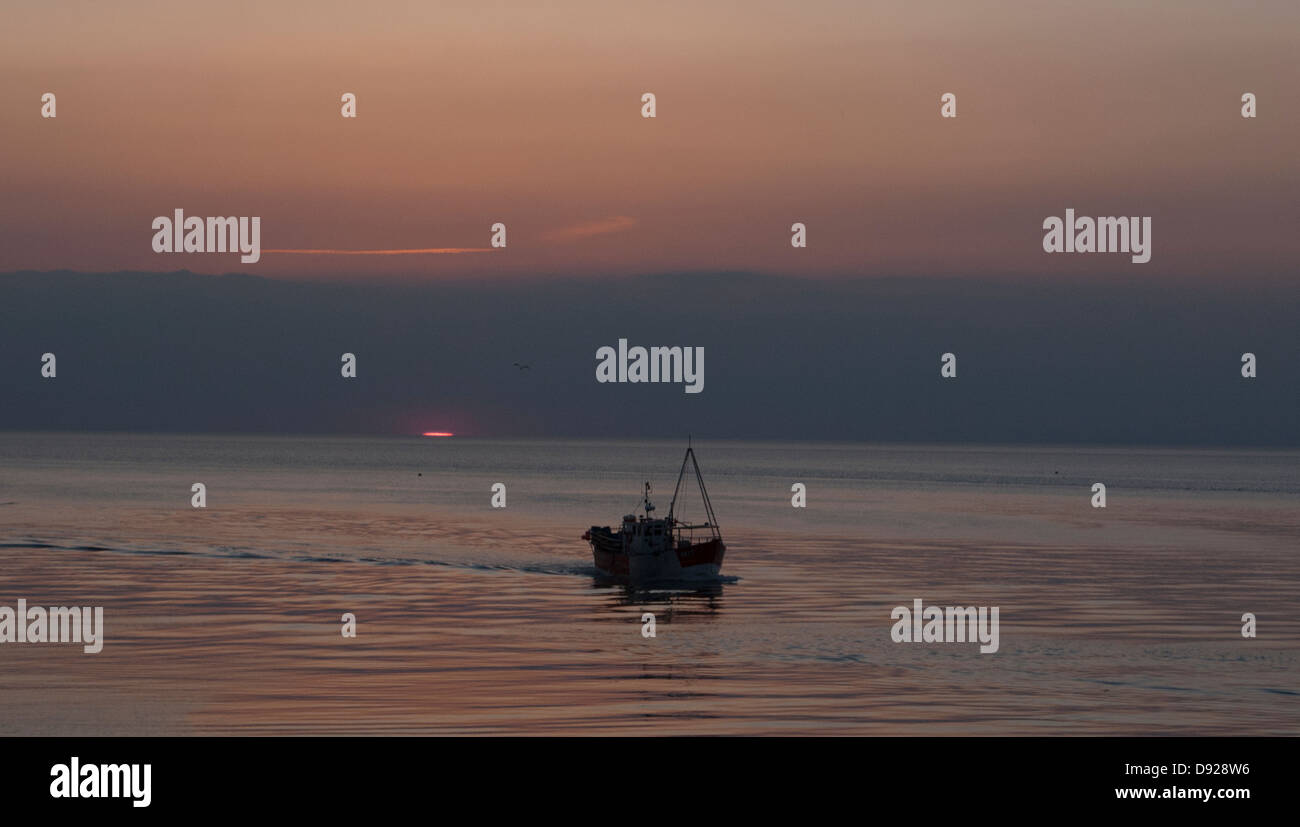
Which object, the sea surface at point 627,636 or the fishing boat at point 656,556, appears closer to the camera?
the sea surface at point 627,636

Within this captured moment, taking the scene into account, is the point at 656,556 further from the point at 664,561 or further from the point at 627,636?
the point at 627,636

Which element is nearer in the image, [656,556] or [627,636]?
[627,636]

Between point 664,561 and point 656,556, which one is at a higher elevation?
point 656,556

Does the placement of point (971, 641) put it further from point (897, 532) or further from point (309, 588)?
point (897, 532)

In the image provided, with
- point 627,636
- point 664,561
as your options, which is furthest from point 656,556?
point 627,636

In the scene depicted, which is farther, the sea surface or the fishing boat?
the fishing boat

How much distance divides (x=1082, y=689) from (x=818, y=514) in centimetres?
11127

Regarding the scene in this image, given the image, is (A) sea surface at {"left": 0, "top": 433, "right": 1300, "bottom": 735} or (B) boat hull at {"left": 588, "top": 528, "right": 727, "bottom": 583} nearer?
(A) sea surface at {"left": 0, "top": 433, "right": 1300, "bottom": 735}

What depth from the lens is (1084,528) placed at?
13412 cm

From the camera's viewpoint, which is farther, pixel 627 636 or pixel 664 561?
pixel 664 561

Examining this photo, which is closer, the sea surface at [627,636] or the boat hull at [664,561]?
the sea surface at [627,636]

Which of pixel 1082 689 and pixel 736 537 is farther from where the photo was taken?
pixel 736 537
